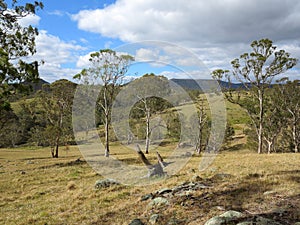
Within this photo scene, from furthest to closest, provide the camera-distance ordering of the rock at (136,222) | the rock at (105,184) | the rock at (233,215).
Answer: the rock at (105,184), the rock at (136,222), the rock at (233,215)

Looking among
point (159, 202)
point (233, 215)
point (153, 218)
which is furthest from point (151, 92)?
point (233, 215)

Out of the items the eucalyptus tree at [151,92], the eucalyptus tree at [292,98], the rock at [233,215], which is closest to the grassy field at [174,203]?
the rock at [233,215]

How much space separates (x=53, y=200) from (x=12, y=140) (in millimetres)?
72963

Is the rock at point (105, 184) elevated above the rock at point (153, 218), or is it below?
below

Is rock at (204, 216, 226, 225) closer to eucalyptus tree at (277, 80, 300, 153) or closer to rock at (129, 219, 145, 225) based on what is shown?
rock at (129, 219, 145, 225)

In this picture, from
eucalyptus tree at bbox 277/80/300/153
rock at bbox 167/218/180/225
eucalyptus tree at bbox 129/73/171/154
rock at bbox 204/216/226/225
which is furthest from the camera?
eucalyptus tree at bbox 277/80/300/153

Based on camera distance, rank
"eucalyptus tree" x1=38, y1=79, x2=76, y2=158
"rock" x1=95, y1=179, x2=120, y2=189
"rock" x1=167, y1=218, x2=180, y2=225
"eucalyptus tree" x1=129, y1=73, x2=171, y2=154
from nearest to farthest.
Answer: "rock" x1=167, y1=218, x2=180, y2=225 < "rock" x1=95, y1=179, x2=120, y2=189 < "eucalyptus tree" x1=129, y1=73, x2=171, y2=154 < "eucalyptus tree" x1=38, y1=79, x2=76, y2=158

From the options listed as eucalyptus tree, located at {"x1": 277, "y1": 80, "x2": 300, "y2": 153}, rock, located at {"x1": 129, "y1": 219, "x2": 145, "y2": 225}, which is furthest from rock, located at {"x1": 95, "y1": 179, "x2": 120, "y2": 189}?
eucalyptus tree, located at {"x1": 277, "y1": 80, "x2": 300, "y2": 153}

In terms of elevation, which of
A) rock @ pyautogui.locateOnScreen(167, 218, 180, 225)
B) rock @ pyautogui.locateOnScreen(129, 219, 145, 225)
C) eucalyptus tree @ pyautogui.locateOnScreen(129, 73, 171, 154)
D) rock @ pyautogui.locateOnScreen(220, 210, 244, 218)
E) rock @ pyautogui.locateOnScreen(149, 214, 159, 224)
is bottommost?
rock @ pyautogui.locateOnScreen(129, 219, 145, 225)

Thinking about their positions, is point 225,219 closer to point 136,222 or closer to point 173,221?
point 173,221

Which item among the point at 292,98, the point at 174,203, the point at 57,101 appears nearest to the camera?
the point at 174,203

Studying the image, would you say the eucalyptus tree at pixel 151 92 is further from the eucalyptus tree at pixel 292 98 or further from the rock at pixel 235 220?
the eucalyptus tree at pixel 292 98

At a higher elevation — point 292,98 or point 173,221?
point 292,98

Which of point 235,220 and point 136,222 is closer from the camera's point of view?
point 235,220
